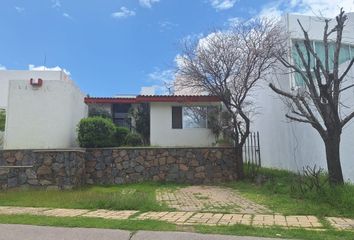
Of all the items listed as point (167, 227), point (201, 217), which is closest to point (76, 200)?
point (201, 217)

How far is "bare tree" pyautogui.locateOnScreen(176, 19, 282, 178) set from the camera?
48.5 ft

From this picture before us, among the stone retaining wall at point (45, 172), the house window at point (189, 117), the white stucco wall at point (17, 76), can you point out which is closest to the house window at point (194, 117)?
the house window at point (189, 117)

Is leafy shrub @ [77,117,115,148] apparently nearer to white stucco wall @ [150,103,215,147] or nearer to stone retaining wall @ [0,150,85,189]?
stone retaining wall @ [0,150,85,189]

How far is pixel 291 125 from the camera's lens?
14758 mm

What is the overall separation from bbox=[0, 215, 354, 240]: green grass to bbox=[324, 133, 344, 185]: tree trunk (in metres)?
3.69

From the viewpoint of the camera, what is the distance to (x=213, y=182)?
15.3m

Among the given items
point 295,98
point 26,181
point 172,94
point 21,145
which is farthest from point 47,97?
point 295,98

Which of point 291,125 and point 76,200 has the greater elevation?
point 291,125

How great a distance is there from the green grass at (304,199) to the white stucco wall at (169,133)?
682 cm

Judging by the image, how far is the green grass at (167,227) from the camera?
5922 millimetres

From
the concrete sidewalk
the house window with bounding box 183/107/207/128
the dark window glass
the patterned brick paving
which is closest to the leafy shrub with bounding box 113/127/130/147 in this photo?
the dark window glass

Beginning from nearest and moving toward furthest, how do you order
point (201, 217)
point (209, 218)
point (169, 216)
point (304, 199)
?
point (209, 218)
point (201, 217)
point (169, 216)
point (304, 199)

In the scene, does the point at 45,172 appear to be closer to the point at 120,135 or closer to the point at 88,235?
the point at 120,135

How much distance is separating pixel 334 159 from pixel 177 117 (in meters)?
10.5
